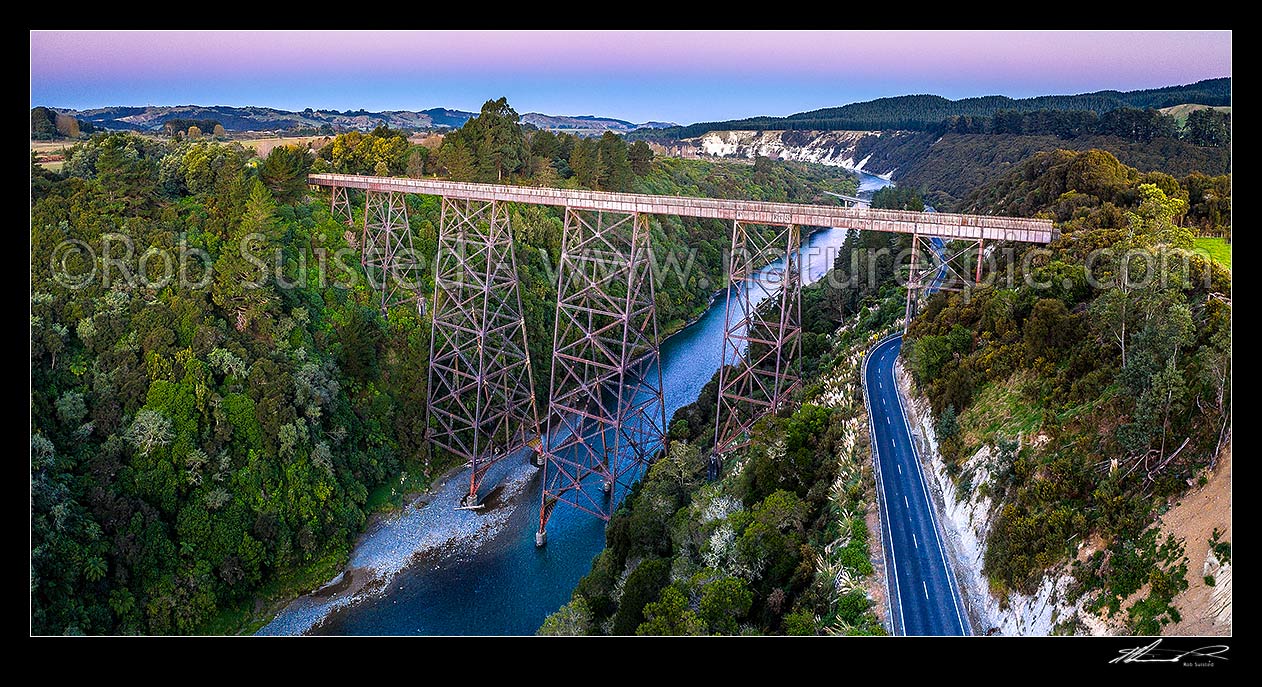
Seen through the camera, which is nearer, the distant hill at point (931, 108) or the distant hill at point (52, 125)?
the distant hill at point (52, 125)

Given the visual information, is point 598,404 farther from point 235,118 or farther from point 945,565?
point 235,118

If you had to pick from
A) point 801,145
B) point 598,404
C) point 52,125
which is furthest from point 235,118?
point 801,145

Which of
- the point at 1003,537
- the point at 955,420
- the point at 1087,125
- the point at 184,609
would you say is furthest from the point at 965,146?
the point at 184,609

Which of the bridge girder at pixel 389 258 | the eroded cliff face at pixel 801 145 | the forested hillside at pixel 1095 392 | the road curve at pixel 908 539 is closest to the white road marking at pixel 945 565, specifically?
the road curve at pixel 908 539

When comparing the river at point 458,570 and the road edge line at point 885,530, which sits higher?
the road edge line at point 885,530
